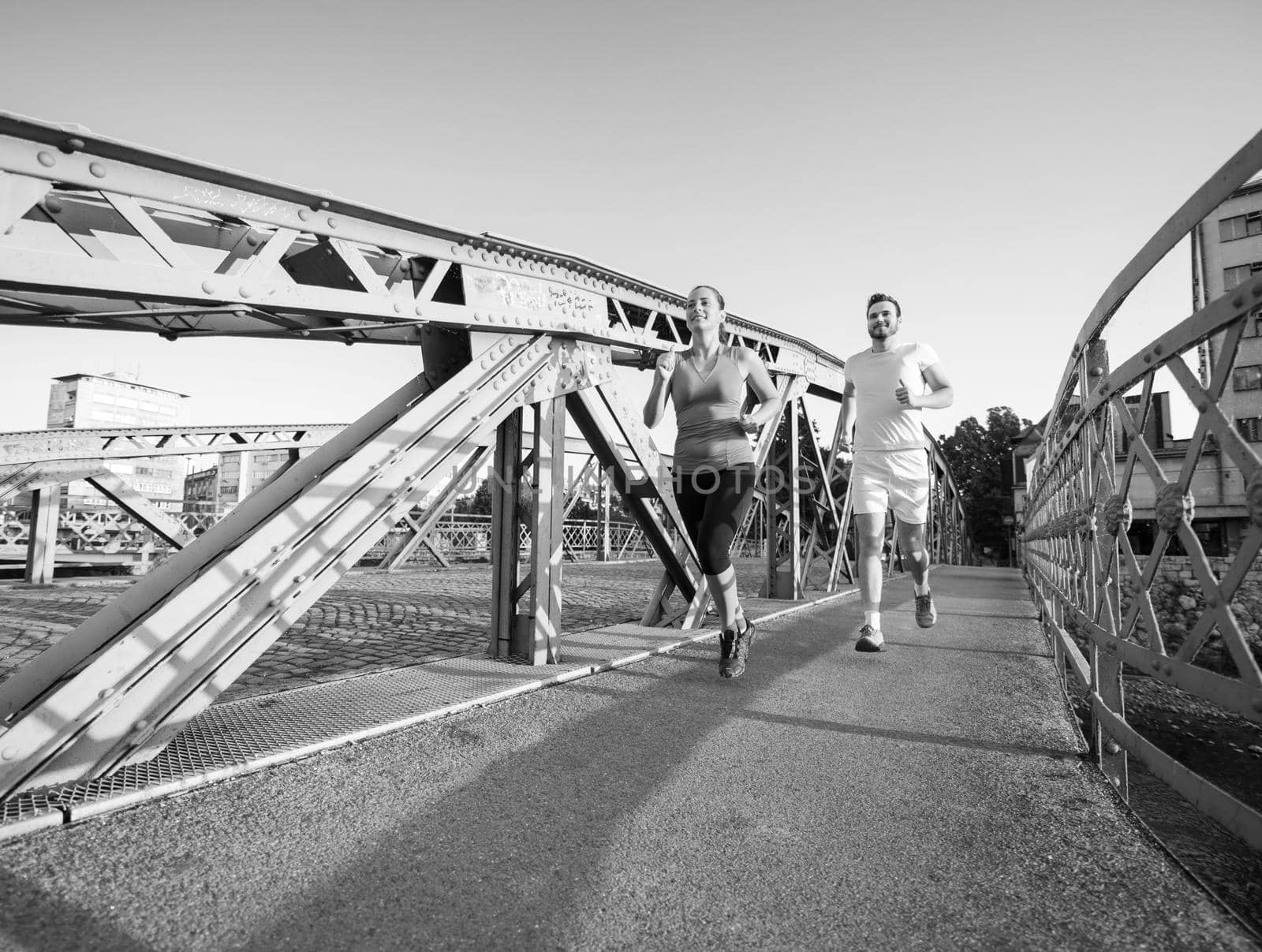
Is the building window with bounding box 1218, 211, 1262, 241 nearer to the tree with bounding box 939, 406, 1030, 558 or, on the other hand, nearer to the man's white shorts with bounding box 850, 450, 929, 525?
the man's white shorts with bounding box 850, 450, 929, 525

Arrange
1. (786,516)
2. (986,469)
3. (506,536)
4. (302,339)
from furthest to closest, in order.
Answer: (986,469) < (786,516) < (506,536) < (302,339)

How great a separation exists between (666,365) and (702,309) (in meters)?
0.40

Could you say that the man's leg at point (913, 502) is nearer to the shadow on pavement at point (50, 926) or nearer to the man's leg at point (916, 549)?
the man's leg at point (916, 549)

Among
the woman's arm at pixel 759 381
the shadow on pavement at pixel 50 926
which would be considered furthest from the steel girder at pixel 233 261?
the shadow on pavement at pixel 50 926

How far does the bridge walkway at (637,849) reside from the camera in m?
1.41

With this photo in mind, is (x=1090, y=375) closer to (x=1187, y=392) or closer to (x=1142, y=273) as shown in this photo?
(x=1142, y=273)

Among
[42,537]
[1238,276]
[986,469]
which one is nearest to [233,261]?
[1238,276]

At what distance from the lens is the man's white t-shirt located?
4.30 m

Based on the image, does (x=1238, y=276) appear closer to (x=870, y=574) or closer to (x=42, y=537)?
(x=870, y=574)

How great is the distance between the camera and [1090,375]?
9.71ft

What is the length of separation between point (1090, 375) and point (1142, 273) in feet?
2.84

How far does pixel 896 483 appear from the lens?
440 centimetres

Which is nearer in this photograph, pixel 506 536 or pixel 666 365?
pixel 666 365

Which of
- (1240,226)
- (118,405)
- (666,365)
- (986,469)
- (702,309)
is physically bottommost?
(1240,226)
